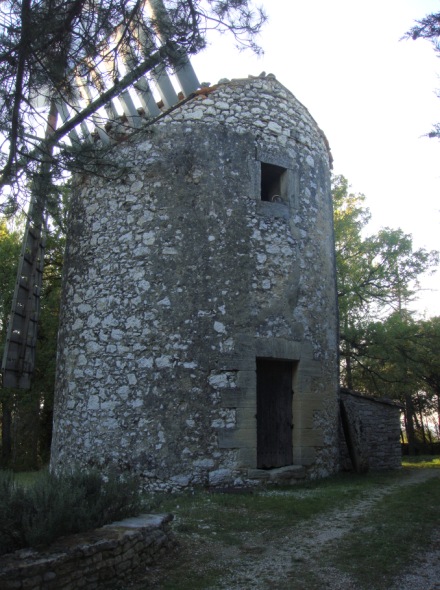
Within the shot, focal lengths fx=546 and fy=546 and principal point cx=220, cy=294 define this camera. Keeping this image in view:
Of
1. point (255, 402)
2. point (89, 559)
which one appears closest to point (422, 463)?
point (255, 402)

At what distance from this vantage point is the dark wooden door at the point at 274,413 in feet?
28.1

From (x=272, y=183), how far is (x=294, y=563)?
6.57m

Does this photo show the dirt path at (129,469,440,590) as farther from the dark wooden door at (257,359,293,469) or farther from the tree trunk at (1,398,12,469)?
the tree trunk at (1,398,12,469)

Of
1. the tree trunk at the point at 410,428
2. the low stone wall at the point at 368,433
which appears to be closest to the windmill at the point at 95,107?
the low stone wall at the point at 368,433

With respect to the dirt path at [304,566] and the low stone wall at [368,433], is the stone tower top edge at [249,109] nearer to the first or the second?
the low stone wall at [368,433]

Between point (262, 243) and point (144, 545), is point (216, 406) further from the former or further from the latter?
point (144, 545)

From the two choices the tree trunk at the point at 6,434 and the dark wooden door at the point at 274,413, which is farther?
the tree trunk at the point at 6,434

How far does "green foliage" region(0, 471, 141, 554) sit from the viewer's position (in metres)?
4.23

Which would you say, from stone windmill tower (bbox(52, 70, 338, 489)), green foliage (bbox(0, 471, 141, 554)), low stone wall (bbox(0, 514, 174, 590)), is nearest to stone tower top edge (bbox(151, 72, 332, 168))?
stone windmill tower (bbox(52, 70, 338, 489))

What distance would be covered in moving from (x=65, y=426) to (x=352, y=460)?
5.11 metres

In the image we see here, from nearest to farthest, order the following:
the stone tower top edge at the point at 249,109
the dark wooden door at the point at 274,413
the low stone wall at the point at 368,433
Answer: the dark wooden door at the point at 274,413
the stone tower top edge at the point at 249,109
the low stone wall at the point at 368,433

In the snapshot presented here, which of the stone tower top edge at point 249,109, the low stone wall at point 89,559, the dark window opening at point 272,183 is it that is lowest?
the low stone wall at point 89,559

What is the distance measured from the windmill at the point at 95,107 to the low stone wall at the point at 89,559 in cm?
377

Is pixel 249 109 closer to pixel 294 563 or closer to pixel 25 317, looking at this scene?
pixel 25 317
